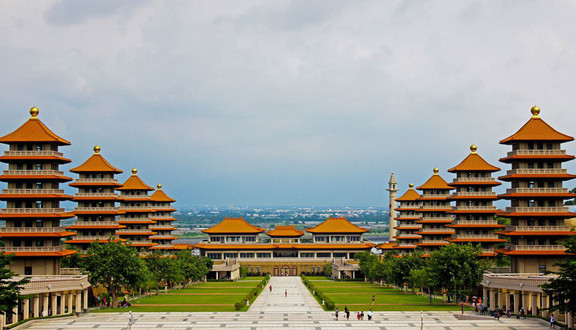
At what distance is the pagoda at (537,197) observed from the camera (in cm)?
7044

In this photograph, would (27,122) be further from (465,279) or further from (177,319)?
(465,279)

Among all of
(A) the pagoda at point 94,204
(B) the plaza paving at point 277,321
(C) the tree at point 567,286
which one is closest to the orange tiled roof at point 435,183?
(B) the plaza paving at point 277,321

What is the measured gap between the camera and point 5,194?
234ft

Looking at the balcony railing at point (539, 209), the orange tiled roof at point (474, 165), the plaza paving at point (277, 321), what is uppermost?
the orange tiled roof at point (474, 165)

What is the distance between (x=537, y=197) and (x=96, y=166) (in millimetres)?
58045

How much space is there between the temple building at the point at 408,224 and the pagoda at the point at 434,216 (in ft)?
21.4

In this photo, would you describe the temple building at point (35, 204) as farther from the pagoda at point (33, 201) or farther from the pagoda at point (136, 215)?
the pagoda at point (136, 215)

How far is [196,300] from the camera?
80.2 metres

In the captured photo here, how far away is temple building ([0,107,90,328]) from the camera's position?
232 feet

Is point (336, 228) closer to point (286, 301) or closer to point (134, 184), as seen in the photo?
point (134, 184)

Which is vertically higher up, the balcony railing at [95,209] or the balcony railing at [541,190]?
the balcony railing at [541,190]

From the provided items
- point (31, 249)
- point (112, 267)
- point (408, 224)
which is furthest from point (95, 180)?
point (408, 224)

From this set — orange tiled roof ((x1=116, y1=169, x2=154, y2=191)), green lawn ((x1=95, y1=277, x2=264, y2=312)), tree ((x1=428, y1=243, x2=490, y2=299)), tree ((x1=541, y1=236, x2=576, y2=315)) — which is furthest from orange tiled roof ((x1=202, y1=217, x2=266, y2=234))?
tree ((x1=541, y1=236, x2=576, y2=315))

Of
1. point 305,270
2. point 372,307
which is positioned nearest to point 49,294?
point 372,307
